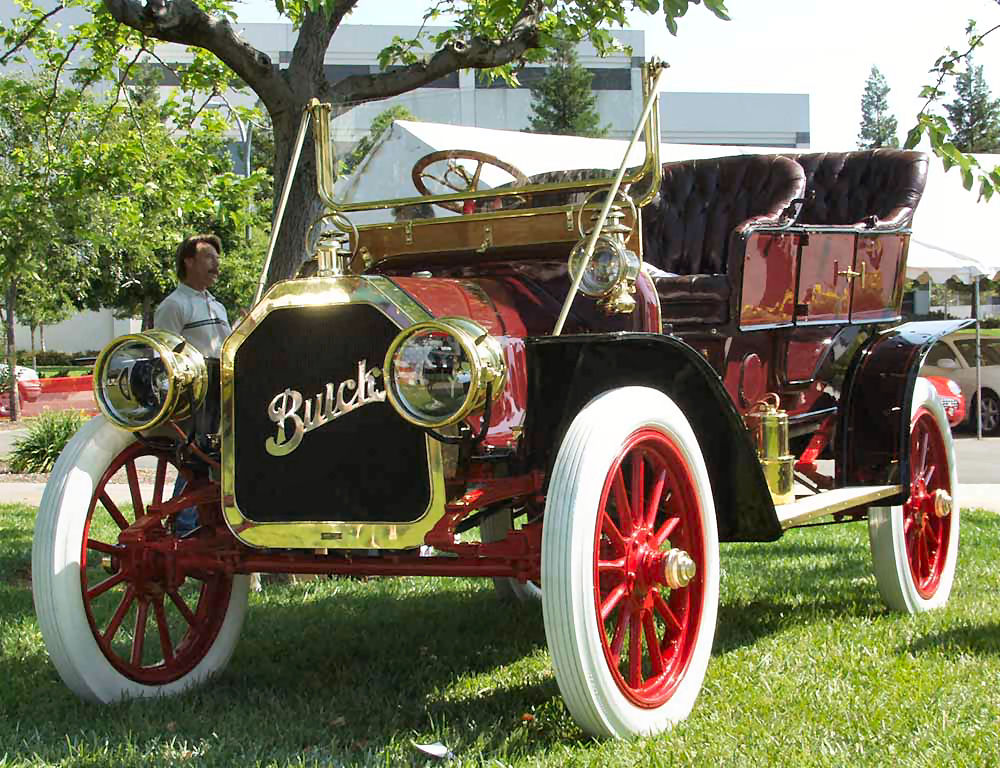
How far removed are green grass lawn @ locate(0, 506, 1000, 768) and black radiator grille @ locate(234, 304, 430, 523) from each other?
0.63 meters

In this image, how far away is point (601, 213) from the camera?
3.74 metres

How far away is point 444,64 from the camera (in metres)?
5.70

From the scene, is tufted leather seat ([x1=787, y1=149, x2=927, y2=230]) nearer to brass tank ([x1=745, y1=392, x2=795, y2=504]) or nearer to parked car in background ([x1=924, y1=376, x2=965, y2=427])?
brass tank ([x1=745, y1=392, x2=795, y2=504])

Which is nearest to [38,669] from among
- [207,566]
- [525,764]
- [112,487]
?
[207,566]

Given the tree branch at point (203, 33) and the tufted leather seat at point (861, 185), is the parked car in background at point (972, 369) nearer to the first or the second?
the tufted leather seat at point (861, 185)

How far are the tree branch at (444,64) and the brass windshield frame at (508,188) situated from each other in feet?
4.03

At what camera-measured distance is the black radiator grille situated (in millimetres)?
3250

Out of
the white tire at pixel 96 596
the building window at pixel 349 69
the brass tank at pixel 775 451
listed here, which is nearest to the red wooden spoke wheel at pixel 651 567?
the brass tank at pixel 775 451

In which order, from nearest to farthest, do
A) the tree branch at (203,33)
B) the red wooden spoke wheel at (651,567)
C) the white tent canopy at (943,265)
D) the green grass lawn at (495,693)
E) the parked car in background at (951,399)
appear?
the green grass lawn at (495,693)
the red wooden spoke wheel at (651,567)
the tree branch at (203,33)
the parked car in background at (951,399)
the white tent canopy at (943,265)

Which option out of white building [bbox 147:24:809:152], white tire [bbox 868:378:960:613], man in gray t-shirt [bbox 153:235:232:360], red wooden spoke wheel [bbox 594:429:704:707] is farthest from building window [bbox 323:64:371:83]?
red wooden spoke wheel [bbox 594:429:704:707]

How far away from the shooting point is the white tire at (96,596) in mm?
3369

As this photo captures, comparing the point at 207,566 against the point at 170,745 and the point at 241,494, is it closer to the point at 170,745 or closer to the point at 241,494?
the point at 241,494

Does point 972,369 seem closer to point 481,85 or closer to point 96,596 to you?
point 481,85

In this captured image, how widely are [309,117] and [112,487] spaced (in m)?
6.51
